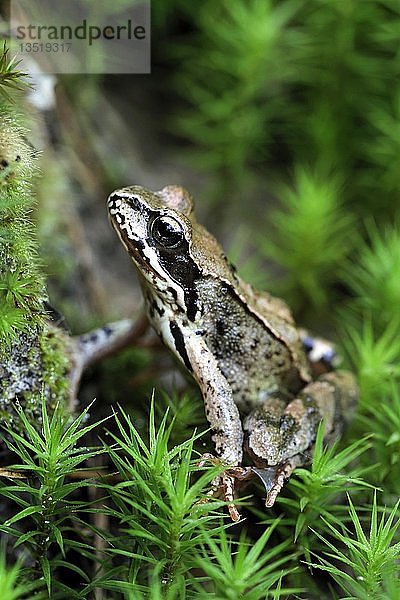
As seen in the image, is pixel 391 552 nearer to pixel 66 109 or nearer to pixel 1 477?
pixel 1 477

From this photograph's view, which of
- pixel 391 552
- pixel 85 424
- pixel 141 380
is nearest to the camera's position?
pixel 391 552

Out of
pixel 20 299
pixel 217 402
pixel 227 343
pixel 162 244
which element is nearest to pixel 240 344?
pixel 227 343

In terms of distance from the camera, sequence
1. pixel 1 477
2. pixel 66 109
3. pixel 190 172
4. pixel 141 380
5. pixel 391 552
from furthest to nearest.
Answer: pixel 190 172 → pixel 66 109 → pixel 141 380 → pixel 1 477 → pixel 391 552

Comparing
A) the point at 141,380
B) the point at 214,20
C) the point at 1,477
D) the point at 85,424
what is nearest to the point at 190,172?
the point at 214,20

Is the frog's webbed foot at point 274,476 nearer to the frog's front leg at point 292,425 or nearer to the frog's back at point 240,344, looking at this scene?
the frog's front leg at point 292,425

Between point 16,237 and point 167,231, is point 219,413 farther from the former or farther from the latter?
point 16,237

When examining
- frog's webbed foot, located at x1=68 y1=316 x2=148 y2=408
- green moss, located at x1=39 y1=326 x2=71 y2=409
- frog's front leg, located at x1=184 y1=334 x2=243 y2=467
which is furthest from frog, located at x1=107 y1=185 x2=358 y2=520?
green moss, located at x1=39 y1=326 x2=71 y2=409

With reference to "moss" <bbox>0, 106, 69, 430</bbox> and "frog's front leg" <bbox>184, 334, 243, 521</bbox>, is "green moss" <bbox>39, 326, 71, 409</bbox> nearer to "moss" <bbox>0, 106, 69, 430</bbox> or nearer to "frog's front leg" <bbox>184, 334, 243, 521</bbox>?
"moss" <bbox>0, 106, 69, 430</bbox>
